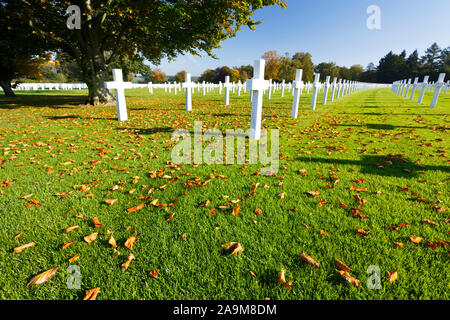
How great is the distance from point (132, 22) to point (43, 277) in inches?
590

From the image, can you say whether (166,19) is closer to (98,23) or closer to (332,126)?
(98,23)

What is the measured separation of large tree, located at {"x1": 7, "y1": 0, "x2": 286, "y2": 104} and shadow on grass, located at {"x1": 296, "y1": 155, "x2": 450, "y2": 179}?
34.0 ft

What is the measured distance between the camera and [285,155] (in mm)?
4359

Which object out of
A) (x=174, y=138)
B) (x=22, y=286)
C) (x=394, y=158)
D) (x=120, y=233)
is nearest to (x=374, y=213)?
(x=394, y=158)

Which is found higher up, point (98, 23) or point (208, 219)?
point (98, 23)

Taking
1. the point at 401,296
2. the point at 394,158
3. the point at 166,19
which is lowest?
the point at 401,296

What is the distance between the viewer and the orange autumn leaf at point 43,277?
5.35ft

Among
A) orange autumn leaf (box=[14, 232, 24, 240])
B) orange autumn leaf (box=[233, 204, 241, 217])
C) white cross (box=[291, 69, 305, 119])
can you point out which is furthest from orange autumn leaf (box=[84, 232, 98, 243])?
white cross (box=[291, 69, 305, 119])

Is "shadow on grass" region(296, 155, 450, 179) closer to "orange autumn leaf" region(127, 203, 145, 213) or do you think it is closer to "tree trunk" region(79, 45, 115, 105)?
"orange autumn leaf" region(127, 203, 145, 213)

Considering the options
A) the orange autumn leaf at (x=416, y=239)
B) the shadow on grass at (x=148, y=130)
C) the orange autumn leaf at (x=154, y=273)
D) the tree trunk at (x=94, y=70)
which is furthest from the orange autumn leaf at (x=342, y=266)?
the tree trunk at (x=94, y=70)

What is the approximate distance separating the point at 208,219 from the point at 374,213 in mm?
2003

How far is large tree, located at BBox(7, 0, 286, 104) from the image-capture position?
1030 cm

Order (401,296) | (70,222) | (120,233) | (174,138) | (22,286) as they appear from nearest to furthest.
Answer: (401,296) < (22,286) < (120,233) < (70,222) < (174,138)

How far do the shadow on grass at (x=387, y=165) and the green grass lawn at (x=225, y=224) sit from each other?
33 millimetres
